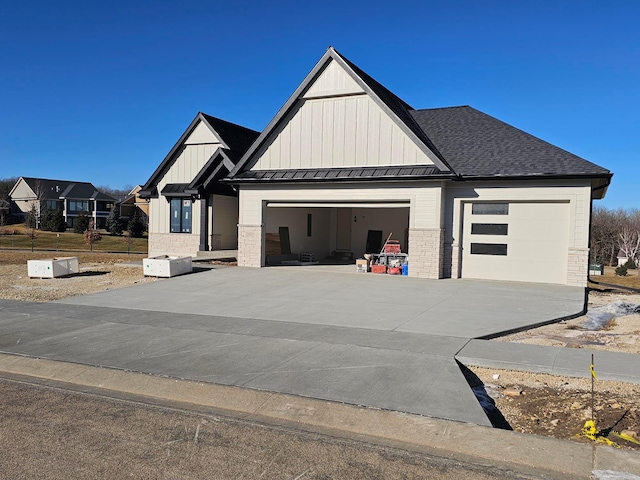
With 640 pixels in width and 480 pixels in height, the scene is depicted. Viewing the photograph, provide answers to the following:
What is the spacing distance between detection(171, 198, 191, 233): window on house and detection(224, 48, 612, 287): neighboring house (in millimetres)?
5592

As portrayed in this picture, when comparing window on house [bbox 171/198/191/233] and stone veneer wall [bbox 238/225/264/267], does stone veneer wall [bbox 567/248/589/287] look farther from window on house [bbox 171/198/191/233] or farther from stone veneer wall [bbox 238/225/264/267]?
window on house [bbox 171/198/191/233]

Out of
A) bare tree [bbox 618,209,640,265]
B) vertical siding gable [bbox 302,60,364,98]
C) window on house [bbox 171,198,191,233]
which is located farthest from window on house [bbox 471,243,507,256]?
bare tree [bbox 618,209,640,265]

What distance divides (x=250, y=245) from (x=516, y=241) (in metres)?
9.90

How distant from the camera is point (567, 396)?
20.9 ft

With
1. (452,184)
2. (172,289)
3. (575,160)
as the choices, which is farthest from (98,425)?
(575,160)

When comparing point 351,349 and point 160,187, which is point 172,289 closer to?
point 351,349

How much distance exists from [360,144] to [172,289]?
8.47 meters

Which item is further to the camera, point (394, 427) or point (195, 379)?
point (195, 379)

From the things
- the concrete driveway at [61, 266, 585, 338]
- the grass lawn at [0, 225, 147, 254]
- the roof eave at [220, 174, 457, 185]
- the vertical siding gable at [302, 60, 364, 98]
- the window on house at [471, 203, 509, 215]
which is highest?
the vertical siding gable at [302, 60, 364, 98]

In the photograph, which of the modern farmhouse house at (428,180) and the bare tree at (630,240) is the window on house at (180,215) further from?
the bare tree at (630,240)

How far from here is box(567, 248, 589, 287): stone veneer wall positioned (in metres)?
16.3

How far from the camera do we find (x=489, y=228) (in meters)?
17.9

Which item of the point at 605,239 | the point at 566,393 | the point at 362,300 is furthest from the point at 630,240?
the point at 566,393

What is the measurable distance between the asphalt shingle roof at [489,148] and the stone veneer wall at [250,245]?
7.69 m
